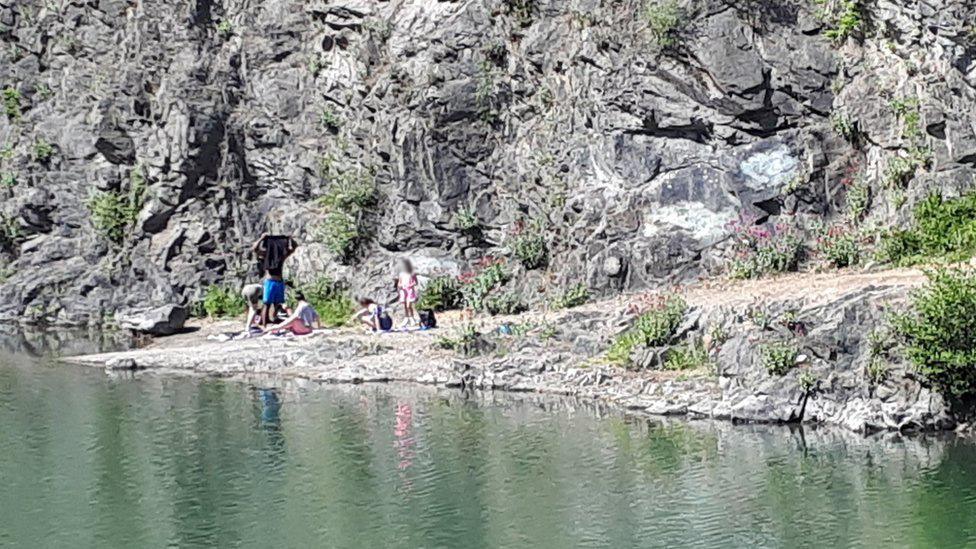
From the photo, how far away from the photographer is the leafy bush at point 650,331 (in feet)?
78.4

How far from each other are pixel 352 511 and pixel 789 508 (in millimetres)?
5903

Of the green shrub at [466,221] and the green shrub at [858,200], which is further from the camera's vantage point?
the green shrub at [466,221]

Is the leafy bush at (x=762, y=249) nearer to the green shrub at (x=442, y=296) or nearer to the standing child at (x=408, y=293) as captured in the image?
the green shrub at (x=442, y=296)


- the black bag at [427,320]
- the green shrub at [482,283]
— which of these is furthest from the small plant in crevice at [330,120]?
the black bag at [427,320]

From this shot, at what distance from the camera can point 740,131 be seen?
99.7 feet

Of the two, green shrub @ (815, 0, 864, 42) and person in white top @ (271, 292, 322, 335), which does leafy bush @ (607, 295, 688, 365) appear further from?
green shrub @ (815, 0, 864, 42)

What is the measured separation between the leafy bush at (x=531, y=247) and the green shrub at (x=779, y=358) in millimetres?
10677

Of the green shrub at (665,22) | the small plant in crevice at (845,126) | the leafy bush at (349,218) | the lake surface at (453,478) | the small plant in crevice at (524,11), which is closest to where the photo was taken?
the lake surface at (453,478)

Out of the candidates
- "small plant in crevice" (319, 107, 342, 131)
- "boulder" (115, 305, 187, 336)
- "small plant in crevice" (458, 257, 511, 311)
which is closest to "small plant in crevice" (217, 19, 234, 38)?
"small plant in crevice" (319, 107, 342, 131)

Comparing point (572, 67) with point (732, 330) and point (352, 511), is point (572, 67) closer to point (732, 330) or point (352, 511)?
point (732, 330)

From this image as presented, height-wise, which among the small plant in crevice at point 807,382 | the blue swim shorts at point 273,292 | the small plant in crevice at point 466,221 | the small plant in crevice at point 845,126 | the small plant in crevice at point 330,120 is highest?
the small plant in crevice at point 330,120

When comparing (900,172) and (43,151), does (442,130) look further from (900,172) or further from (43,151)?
(43,151)

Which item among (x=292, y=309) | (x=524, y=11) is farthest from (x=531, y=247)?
(x=524, y=11)

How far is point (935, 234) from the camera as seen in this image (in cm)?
2656
